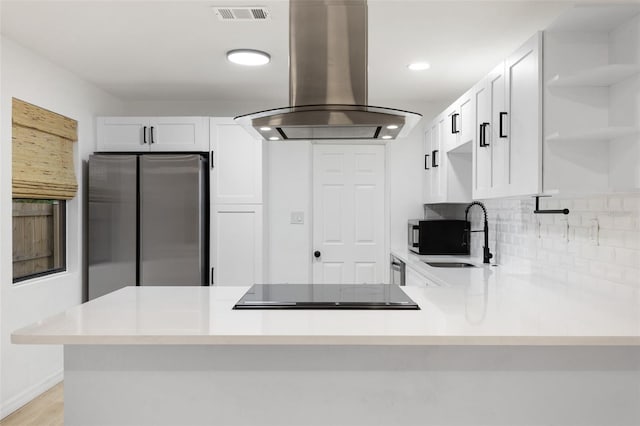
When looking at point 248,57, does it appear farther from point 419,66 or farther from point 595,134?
point 595,134

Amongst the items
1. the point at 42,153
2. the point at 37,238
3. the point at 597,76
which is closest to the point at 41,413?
the point at 37,238

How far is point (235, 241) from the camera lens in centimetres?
414

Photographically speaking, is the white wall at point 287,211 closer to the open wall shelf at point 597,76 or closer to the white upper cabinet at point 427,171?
the white upper cabinet at point 427,171

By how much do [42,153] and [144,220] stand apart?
911 millimetres

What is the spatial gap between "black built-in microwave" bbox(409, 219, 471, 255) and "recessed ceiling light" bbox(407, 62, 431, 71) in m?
1.31

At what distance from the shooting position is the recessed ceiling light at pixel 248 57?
319 centimetres

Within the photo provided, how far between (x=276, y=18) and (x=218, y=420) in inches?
83.9

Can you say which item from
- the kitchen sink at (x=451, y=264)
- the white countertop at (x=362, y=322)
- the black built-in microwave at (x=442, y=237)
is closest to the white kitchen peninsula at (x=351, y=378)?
the white countertop at (x=362, y=322)

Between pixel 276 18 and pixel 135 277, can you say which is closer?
pixel 276 18

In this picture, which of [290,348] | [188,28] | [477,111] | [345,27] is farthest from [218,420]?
[477,111]

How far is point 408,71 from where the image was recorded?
144 inches

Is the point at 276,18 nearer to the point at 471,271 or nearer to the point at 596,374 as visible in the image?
the point at 471,271

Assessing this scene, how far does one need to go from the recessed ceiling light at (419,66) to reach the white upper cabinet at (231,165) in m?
1.46

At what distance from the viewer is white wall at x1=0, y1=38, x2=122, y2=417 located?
301 centimetres
